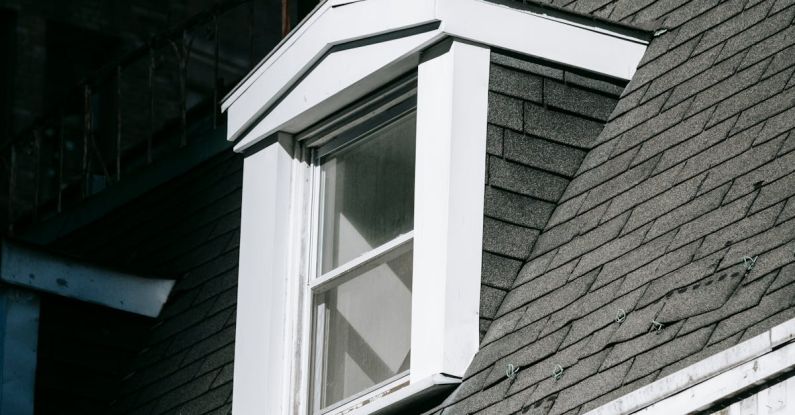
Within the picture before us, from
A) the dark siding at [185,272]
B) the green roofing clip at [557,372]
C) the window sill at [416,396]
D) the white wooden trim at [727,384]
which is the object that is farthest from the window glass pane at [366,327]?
the white wooden trim at [727,384]

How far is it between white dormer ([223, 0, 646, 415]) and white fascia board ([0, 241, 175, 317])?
4.52 feet

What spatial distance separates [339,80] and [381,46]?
269 millimetres

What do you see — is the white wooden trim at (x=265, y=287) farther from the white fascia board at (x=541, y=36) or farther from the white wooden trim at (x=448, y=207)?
the white fascia board at (x=541, y=36)

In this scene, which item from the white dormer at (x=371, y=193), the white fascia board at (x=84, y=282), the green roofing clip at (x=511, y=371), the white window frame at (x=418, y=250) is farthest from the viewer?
the white fascia board at (x=84, y=282)

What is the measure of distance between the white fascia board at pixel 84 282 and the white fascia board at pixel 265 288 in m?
1.47

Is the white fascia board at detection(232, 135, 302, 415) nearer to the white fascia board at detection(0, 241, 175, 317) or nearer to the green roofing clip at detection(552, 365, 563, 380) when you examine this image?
the white fascia board at detection(0, 241, 175, 317)

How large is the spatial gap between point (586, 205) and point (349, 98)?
3.98 ft

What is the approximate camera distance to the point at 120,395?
30.1 ft

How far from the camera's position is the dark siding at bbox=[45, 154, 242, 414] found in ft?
28.0

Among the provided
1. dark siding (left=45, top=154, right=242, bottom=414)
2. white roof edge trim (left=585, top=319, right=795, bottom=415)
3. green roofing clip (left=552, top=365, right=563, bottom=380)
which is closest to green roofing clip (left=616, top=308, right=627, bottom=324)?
green roofing clip (left=552, top=365, right=563, bottom=380)

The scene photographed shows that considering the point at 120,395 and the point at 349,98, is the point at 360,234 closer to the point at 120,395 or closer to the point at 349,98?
the point at 349,98

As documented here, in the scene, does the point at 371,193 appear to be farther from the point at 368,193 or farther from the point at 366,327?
the point at 366,327

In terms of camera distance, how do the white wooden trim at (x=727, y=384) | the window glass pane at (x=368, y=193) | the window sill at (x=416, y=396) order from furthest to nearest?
the window glass pane at (x=368, y=193)
the window sill at (x=416, y=396)
the white wooden trim at (x=727, y=384)

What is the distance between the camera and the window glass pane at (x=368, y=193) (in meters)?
7.64
